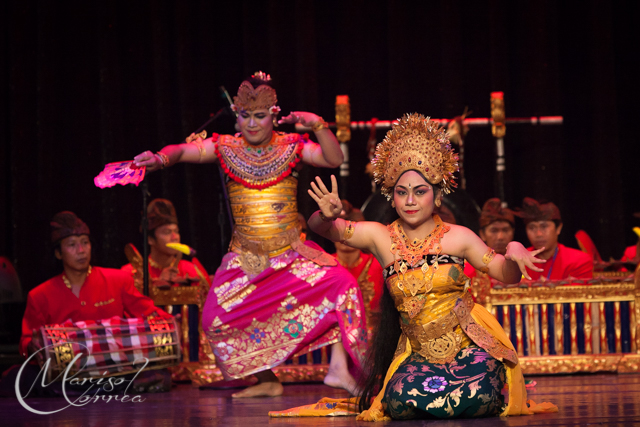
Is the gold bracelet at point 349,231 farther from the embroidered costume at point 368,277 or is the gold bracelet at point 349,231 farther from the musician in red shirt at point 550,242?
the musician in red shirt at point 550,242

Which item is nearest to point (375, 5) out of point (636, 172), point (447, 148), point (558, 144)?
point (558, 144)

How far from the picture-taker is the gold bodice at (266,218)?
3.66 m

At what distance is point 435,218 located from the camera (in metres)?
2.80

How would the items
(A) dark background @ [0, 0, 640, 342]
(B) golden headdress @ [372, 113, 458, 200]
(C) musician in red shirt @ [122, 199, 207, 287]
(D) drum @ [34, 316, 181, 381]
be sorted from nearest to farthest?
A: (B) golden headdress @ [372, 113, 458, 200] → (D) drum @ [34, 316, 181, 381] → (C) musician in red shirt @ [122, 199, 207, 287] → (A) dark background @ [0, 0, 640, 342]

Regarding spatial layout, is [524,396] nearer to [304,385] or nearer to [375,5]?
[304,385]

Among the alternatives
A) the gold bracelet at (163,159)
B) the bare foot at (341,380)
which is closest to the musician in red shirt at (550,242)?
the bare foot at (341,380)

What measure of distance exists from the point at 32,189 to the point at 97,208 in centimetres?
48

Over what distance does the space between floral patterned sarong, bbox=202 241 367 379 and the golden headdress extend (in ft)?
3.03

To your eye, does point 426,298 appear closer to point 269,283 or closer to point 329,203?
point 329,203

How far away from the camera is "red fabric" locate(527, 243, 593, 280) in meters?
4.68

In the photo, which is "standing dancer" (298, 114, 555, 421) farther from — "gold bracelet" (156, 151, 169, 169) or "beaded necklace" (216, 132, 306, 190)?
"gold bracelet" (156, 151, 169, 169)

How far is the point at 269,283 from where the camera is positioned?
3658 mm

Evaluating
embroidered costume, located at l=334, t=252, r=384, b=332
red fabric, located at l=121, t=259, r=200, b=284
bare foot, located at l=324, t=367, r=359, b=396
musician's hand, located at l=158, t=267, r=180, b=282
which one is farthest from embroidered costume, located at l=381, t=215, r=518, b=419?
red fabric, located at l=121, t=259, r=200, b=284

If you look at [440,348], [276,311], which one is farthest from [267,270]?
[440,348]
